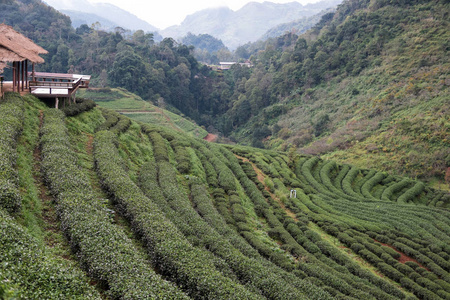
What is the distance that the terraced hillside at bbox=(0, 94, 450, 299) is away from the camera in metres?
9.45

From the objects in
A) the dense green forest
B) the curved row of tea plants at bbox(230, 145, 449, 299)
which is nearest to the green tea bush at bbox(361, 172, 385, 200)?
the curved row of tea plants at bbox(230, 145, 449, 299)

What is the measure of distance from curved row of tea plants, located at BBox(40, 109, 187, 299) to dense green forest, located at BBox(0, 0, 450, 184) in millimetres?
35017

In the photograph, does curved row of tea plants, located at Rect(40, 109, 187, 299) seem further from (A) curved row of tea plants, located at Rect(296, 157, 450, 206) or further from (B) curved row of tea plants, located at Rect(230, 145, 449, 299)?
(A) curved row of tea plants, located at Rect(296, 157, 450, 206)

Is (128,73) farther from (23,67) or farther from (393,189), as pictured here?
(393,189)

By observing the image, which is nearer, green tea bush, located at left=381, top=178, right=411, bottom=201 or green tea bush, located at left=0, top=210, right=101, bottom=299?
green tea bush, located at left=0, top=210, right=101, bottom=299

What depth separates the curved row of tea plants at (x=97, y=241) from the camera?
899cm

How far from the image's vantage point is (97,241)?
33.5ft

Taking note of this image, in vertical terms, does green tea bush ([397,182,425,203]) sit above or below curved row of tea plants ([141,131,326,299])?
below

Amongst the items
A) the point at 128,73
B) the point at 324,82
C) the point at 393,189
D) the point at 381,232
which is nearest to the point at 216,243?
the point at 381,232

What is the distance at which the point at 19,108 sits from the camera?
17.8 metres

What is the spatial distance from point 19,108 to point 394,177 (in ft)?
126

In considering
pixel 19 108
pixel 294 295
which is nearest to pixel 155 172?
pixel 19 108

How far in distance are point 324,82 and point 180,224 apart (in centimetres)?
7092

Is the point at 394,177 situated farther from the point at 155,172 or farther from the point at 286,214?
the point at 155,172
